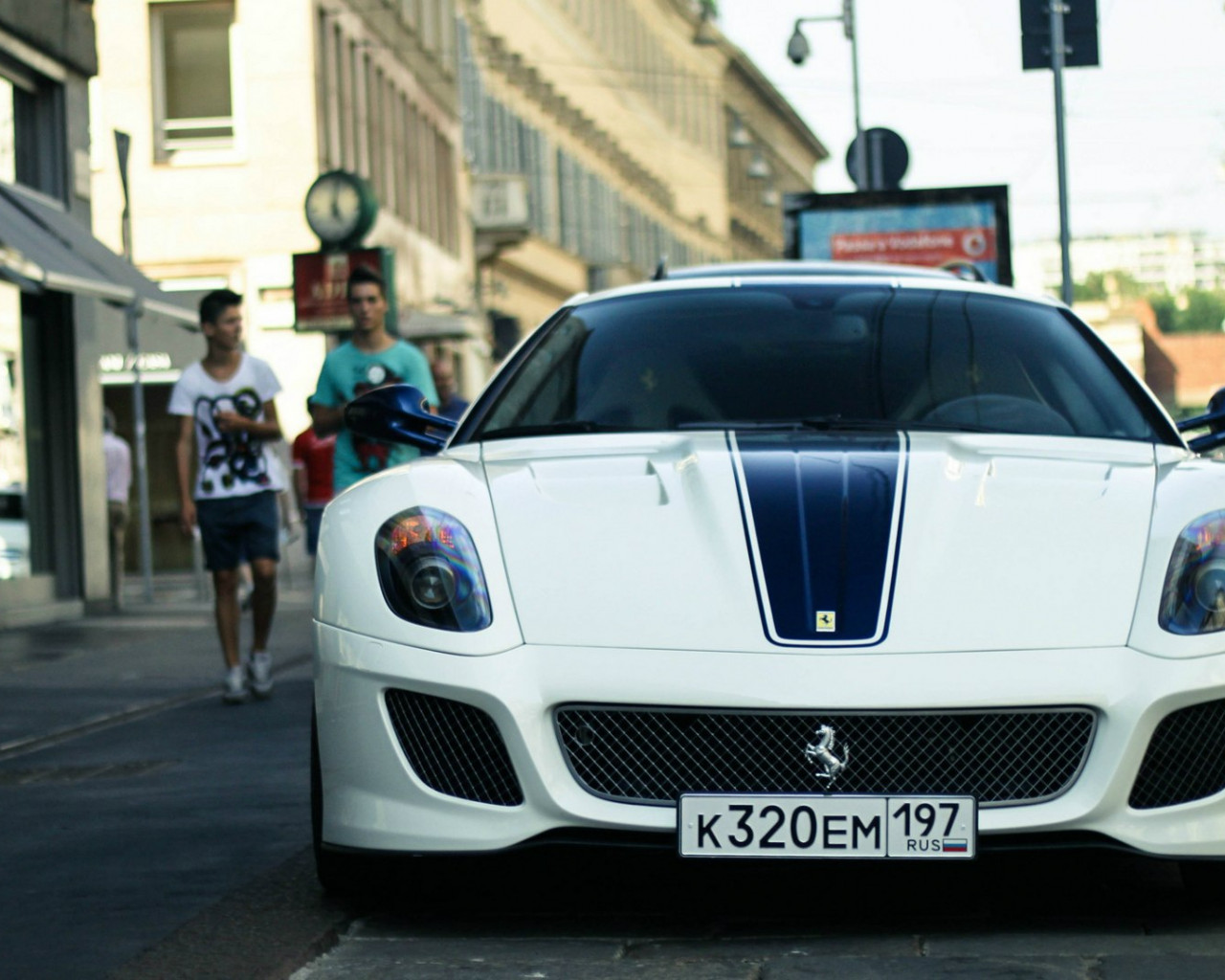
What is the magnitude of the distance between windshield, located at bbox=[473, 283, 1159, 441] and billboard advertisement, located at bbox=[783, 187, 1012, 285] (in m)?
13.4

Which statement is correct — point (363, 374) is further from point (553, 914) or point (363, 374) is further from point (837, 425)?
point (553, 914)

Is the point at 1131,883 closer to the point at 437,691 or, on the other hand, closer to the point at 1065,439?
the point at 1065,439

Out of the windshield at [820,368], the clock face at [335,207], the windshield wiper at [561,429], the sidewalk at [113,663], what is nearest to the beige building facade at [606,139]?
the clock face at [335,207]

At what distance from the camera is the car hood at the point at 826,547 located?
4.42m

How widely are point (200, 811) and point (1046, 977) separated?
123 inches

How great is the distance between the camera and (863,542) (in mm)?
4605

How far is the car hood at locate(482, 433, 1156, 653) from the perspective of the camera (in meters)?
4.42

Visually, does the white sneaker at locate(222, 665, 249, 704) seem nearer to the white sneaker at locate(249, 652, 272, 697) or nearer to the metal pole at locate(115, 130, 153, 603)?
the white sneaker at locate(249, 652, 272, 697)

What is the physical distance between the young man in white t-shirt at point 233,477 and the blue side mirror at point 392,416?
427cm

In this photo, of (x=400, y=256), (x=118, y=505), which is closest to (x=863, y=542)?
(x=118, y=505)

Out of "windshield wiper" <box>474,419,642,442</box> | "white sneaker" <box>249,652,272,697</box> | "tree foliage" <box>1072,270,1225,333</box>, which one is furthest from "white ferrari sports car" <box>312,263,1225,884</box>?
"tree foliage" <box>1072,270,1225,333</box>

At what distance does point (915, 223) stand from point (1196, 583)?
1508 cm

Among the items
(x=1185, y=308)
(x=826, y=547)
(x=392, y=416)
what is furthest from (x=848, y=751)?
(x=1185, y=308)

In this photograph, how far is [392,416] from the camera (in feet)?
19.4
